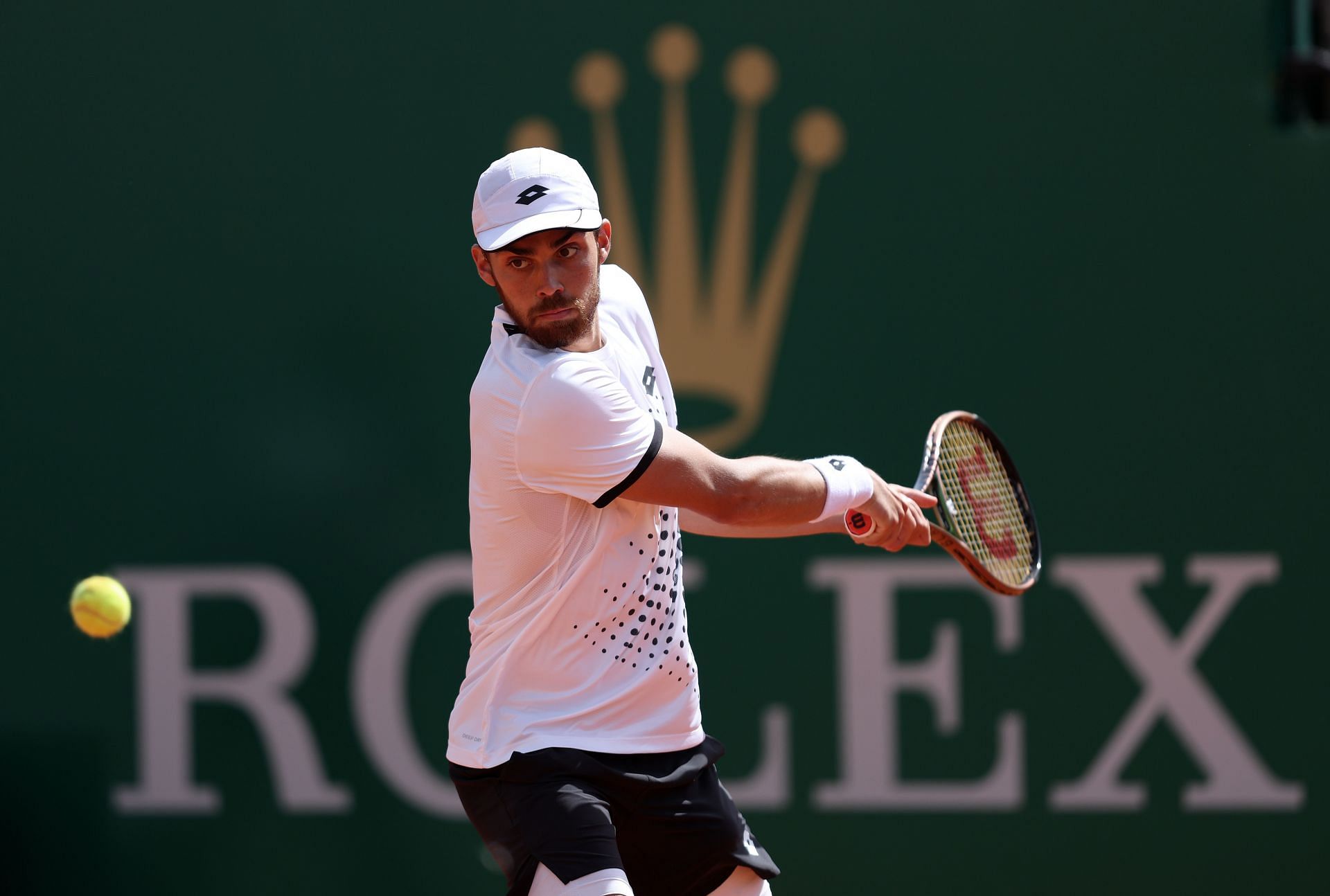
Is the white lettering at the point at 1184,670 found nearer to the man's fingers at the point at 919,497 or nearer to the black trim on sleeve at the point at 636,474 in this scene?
the man's fingers at the point at 919,497

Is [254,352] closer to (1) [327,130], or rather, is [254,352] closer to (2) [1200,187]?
(1) [327,130]

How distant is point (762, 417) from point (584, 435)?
138cm

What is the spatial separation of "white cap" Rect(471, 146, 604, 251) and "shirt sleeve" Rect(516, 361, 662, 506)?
22cm

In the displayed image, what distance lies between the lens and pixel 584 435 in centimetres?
238

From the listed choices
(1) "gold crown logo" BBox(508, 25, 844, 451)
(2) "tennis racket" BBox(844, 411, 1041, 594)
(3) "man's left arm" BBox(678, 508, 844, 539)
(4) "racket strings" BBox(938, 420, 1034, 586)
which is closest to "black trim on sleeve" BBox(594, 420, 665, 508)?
(3) "man's left arm" BBox(678, 508, 844, 539)

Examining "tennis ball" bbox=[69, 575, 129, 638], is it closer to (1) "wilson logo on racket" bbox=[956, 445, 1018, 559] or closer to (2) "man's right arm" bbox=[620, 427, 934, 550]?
(2) "man's right arm" bbox=[620, 427, 934, 550]

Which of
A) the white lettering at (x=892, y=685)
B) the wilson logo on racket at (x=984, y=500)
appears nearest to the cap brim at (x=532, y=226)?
the wilson logo on racket at (x=984, y=500)

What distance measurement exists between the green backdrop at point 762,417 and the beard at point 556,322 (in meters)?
1.26

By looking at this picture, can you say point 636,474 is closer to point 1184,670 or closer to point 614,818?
point 614,818

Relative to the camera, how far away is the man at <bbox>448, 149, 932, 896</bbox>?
2424 millimetres

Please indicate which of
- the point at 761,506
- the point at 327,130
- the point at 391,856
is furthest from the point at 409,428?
the point at 761,506

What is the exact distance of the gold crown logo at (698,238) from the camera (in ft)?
12.1

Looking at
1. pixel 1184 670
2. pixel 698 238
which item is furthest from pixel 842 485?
pixel 1184 670

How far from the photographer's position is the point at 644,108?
3.70 meters
